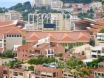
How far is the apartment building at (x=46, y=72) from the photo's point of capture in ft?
67.1

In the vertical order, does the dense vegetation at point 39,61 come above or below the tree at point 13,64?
above

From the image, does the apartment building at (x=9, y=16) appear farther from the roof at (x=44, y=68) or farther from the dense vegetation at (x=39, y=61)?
the roof at (x=44, y=68)

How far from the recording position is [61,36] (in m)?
29.8

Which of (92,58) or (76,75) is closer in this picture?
(76,75)

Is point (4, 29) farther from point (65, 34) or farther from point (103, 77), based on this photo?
point (103, 77)

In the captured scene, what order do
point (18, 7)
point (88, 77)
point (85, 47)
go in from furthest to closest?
point (18, 7) → point (85, 47) → point (88, 77)

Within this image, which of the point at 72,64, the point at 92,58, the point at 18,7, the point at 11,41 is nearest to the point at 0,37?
the point at 11,41

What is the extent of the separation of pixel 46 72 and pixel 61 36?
9.33 metres

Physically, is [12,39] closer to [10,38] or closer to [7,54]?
[10,38]

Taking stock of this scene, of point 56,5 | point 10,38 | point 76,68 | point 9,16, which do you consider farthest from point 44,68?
point 56,5

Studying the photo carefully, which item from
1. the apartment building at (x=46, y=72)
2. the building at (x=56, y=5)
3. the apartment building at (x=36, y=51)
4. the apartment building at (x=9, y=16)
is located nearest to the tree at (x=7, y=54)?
the apartment building at (x=36, y=51)

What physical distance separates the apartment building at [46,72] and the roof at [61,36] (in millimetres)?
8003

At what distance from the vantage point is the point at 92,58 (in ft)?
76.6

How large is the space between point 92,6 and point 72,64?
29522 millimetres
